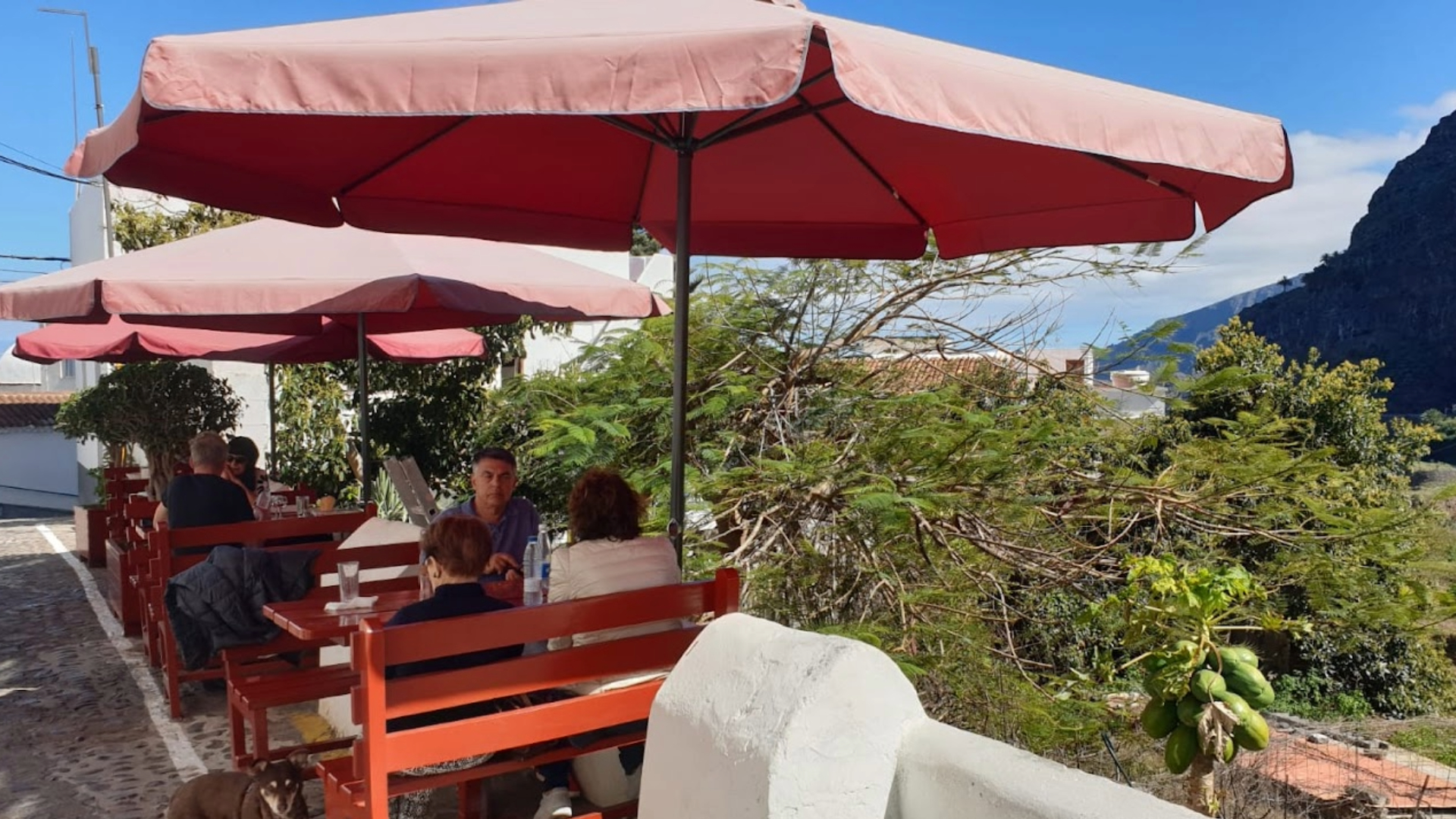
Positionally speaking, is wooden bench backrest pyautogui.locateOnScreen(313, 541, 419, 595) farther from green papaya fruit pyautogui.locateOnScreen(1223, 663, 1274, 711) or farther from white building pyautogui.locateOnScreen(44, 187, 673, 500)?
white building pyautogui.locateOnScreen(44, 187, 673, 500)

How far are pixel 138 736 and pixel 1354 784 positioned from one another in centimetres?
915

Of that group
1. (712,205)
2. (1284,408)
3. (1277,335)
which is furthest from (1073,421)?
(1277,335)

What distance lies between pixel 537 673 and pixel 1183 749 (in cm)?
163

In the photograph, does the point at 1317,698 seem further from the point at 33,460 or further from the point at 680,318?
the point at 33,460

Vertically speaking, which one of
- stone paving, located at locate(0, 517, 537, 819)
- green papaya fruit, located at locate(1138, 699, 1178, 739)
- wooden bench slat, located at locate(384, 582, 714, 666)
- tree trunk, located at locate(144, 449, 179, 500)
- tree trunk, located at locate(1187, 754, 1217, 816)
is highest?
tree trunk, located at locate(144, 449, 179, 500)

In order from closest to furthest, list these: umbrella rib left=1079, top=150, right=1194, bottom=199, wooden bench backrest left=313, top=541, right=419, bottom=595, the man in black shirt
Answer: umbrella rib left=1079, top=150, right=1194, bottom=199 < wooden bench backrest left=313, top=541, right=419, bottom=595 < the man in black shirt

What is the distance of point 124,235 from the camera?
12.3m

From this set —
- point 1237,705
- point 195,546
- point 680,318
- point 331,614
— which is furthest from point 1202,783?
point 195,546

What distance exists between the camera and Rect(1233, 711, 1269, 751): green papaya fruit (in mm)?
2512

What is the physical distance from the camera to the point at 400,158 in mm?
3990

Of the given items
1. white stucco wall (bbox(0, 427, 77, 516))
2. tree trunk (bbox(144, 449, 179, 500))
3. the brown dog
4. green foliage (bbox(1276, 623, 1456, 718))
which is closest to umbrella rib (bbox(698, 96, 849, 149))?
the brown dog

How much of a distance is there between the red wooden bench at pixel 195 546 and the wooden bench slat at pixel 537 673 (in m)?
2.30

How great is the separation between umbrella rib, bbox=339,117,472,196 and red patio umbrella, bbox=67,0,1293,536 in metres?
0.01

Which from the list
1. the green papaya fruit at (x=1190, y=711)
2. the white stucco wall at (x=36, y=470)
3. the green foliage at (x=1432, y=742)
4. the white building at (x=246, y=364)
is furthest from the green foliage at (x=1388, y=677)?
the white stucco wall at (x=36, y=470)
